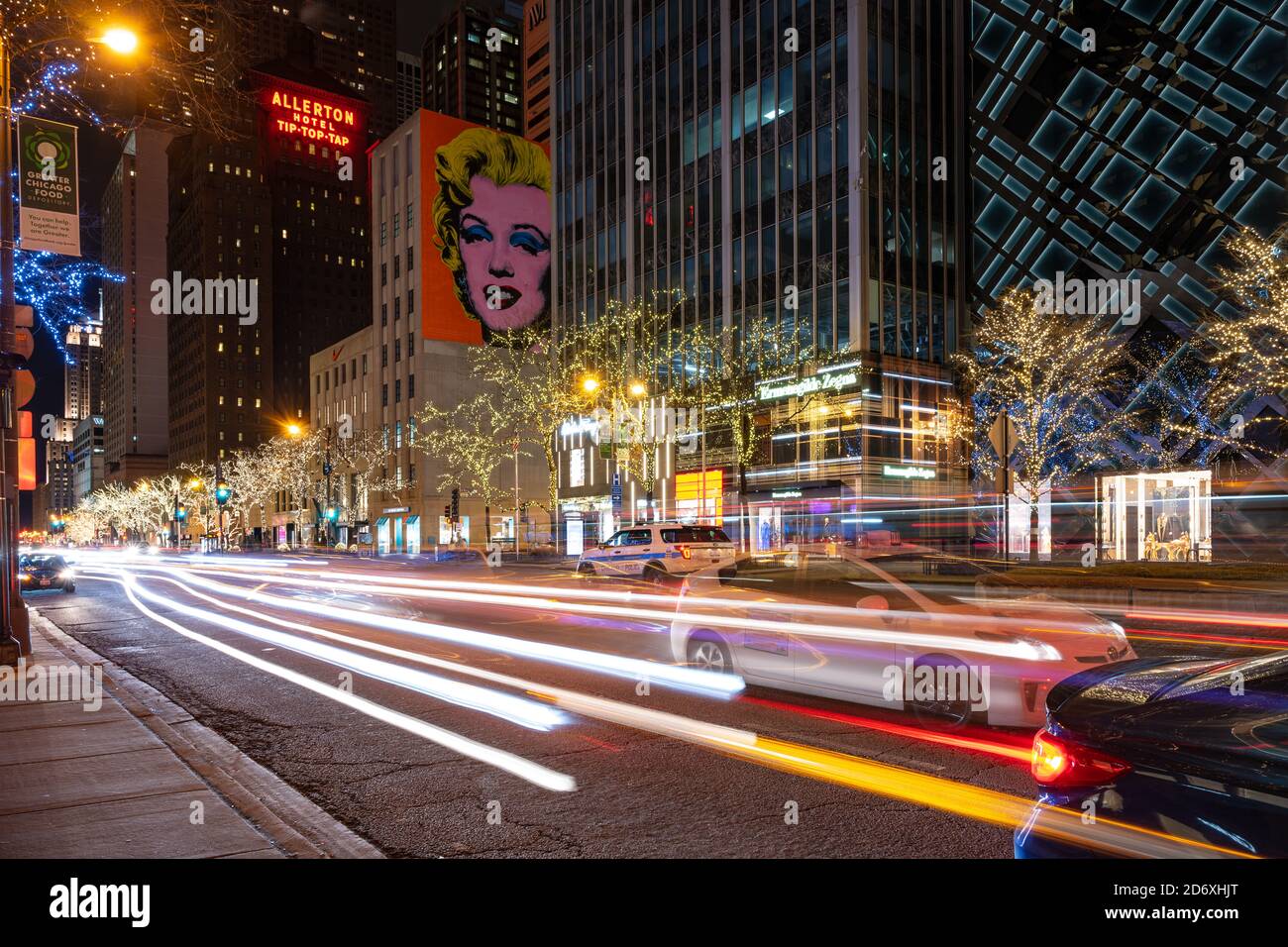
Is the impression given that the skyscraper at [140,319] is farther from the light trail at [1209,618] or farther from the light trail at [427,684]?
the light trail at [1209,618]

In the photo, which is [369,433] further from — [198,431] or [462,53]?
[462,53]

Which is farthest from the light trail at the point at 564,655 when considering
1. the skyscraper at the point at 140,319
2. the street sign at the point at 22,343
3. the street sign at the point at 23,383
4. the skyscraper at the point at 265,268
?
the skyscraper at the point at 140,319

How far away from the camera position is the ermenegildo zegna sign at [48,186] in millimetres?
11727

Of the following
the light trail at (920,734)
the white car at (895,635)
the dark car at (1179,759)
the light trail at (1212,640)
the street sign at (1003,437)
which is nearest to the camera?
the dark car at (1179,759)

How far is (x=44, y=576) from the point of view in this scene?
29469mm

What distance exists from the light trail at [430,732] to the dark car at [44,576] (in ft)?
67.6

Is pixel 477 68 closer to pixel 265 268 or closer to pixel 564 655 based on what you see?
pixel 265 268

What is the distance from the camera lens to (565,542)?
5862cm

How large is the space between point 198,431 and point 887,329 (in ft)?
503

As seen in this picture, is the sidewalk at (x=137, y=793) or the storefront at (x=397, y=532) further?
the storefront at (x=397, y=532)

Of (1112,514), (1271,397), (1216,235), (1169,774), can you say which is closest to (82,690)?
(1169,774)

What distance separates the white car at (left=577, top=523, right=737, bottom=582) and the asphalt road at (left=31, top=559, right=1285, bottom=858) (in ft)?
39.5

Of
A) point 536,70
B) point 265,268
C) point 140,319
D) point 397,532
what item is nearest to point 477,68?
point 265,268

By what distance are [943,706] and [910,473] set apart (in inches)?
1382
